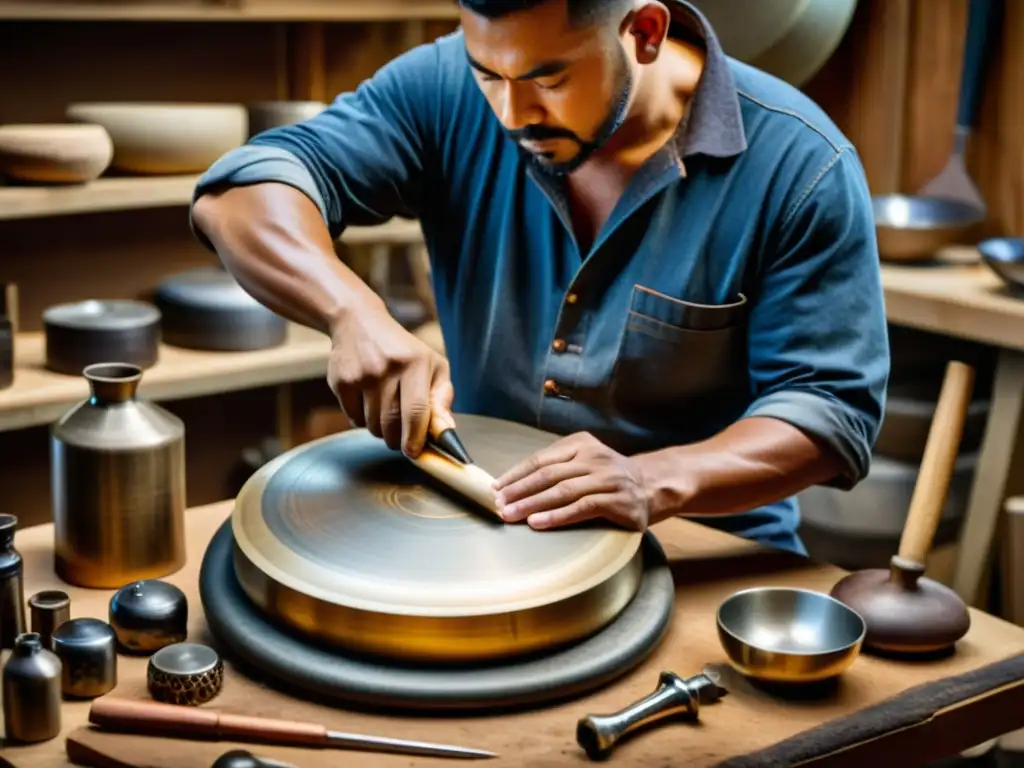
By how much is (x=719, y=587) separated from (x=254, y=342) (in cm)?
209

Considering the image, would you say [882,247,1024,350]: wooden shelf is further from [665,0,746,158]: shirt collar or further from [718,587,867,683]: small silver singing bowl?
[718,587,867,683]: small silver singing bowl

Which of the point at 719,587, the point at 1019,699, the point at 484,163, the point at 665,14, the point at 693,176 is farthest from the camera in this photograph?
the point at 484,163

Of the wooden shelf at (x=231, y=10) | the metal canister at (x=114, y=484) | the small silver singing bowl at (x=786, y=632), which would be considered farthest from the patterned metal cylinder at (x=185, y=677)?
the wooden shelf at (x=231, y=10)

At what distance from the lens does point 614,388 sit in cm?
208

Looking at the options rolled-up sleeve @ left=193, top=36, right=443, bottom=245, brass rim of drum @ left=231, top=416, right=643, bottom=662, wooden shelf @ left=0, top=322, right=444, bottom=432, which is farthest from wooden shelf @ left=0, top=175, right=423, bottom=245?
brass rim of drum @ left=231, top=416, right=643, bottom=662

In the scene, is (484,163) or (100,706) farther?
(484,163)

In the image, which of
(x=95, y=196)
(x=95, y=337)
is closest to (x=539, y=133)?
(x=95, y=337)

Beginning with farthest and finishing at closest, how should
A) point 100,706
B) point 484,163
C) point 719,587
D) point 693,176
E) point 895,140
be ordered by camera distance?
point 895,140 < point 484,163 < point 693,176 < point 719,587 < point 100,706

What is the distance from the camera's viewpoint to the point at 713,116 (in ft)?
6.66

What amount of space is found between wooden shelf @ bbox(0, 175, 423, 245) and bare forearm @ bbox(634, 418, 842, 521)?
1815mm

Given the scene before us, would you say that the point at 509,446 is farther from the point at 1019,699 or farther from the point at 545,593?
the point at 1019,699

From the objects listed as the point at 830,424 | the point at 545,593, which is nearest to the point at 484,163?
the point at 830,424

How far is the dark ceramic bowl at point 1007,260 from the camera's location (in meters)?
3.30

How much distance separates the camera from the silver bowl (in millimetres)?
3686
